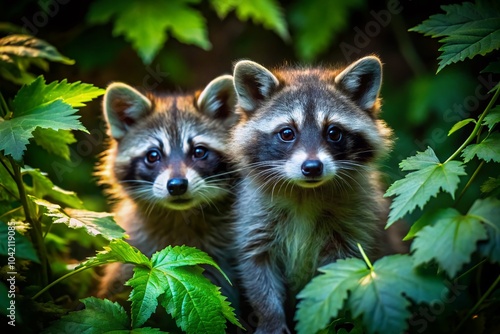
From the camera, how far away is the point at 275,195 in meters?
4.27

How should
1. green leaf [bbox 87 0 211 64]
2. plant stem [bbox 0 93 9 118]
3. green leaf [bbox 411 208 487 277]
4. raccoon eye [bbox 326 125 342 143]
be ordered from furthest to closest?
green leaf [bbox 87 0 211 64]
raccoon eye [bbox 326 125 342 143]
plant stem [bbox 0 93 9 118]
green leaf [bbox 411 208 487 277]

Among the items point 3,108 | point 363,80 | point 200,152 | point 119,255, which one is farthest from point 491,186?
point 3,108

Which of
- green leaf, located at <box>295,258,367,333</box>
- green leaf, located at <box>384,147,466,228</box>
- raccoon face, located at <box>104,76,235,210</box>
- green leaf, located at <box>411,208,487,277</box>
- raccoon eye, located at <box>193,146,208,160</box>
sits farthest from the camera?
raccoon eye, located at <box>193,146,208,160</box>

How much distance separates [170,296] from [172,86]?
5.59m

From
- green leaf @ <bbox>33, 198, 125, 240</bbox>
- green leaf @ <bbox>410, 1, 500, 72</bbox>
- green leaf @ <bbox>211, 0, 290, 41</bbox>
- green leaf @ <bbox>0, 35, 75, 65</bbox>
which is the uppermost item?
green leaf @ <bbox>410, 1, 500, 72</bbox>

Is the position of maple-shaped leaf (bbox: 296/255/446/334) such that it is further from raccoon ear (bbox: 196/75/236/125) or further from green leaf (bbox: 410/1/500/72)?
raccoon ear (bbox: 196/75/236/125)

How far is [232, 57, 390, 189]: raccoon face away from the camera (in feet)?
13.1

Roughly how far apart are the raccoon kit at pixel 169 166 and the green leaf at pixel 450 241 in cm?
206

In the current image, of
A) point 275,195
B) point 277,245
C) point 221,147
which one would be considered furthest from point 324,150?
point 221,147

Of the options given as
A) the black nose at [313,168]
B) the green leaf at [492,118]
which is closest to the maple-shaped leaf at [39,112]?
the black nose at [313,168]

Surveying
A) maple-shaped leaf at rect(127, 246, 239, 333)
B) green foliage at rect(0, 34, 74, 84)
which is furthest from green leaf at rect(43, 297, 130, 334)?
green foliage at rect(0, 34, 74, 84)

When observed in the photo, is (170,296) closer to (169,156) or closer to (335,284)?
(335,284)

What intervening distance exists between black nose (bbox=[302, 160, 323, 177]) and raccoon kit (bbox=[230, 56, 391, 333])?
212mm

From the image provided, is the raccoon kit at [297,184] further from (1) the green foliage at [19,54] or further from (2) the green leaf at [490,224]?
(1) the green foliage at [19,54]
